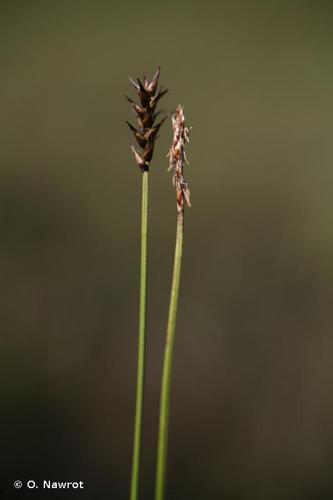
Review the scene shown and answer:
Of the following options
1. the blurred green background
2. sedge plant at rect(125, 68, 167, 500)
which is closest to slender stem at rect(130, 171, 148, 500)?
sedge plant at rect(125, 68, 167, 500)

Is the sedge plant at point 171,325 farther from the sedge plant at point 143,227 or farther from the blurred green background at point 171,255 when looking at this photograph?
the blurred green background at point 171,255

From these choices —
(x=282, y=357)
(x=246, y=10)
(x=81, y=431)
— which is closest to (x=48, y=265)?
(x=81, y=431)

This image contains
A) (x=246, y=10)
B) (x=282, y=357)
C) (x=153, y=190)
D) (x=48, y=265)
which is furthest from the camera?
(x=246, y=10)

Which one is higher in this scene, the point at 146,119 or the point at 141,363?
the point at 146,119

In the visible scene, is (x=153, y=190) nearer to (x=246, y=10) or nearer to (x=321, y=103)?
(x=321, y=103)

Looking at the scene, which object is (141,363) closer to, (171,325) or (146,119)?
(171,325)

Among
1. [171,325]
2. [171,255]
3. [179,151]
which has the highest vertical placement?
[179,151]

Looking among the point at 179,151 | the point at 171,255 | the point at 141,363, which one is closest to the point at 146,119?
the point at 179,151

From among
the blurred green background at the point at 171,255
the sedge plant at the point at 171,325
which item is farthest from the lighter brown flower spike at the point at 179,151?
the blurred green background at the point at 171,255
